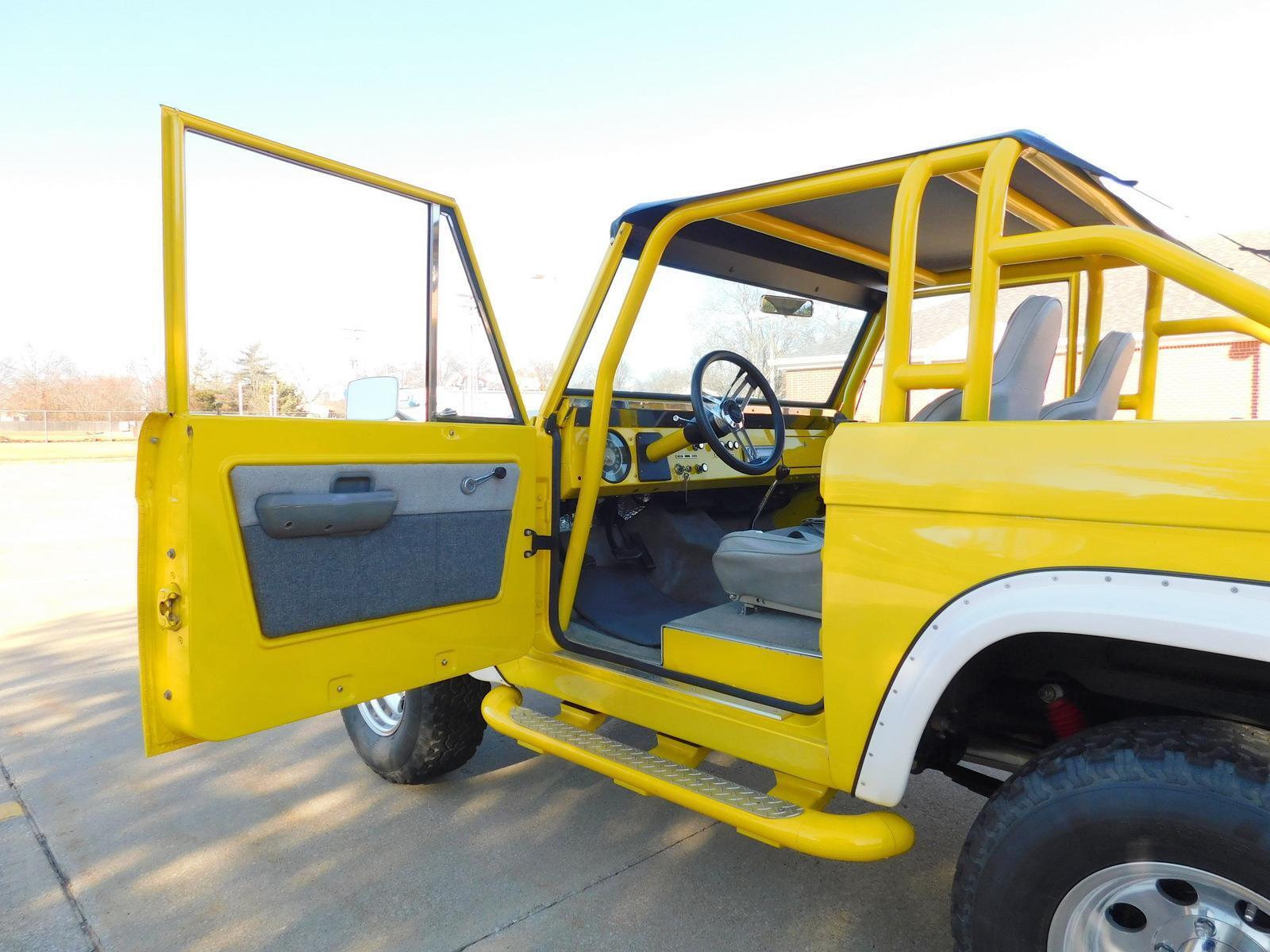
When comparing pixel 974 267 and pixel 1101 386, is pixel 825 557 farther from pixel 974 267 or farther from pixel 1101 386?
pixel 1101 386

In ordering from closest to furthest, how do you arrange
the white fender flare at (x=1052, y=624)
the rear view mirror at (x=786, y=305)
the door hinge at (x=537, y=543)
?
the white fender flare at (x=1052, y=624) < the door hinge at (x=537, y=543) < the rear view mirror at (x=786, y=305)

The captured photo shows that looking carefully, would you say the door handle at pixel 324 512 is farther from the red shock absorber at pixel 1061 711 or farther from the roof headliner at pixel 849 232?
the red shock absorber at pixel 1061 711

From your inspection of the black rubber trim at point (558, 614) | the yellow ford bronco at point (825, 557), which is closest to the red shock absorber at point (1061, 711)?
the yellow ford bronco at point (825, 557)

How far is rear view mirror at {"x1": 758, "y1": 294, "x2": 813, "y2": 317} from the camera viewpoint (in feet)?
12.1

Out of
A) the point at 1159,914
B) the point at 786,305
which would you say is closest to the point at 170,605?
the point at 1159,914

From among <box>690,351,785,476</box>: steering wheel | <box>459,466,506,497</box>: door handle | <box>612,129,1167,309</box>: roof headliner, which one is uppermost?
<box>612,129,1167,309</box>: roof headliner

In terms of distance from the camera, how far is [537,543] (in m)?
2.79

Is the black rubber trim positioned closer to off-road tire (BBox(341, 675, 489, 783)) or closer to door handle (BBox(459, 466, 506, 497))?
door handle (BBox(459, 466, 506, 497))

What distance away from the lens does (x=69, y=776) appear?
340 centimetres

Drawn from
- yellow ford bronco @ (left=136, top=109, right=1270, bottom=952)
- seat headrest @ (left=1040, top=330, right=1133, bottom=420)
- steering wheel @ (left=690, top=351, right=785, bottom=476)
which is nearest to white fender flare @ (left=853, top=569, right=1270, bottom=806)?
yellow ford bronco @ (left=136, top=109, right=1270, bottom=952)

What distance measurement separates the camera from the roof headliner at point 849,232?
227 centimetres

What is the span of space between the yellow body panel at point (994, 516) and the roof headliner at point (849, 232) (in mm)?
702

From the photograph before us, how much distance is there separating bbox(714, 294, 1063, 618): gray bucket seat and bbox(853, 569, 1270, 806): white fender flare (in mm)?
668

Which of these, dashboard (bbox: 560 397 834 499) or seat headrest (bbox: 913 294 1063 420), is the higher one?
seat headrest (bbox: 913 294 1063 420)
